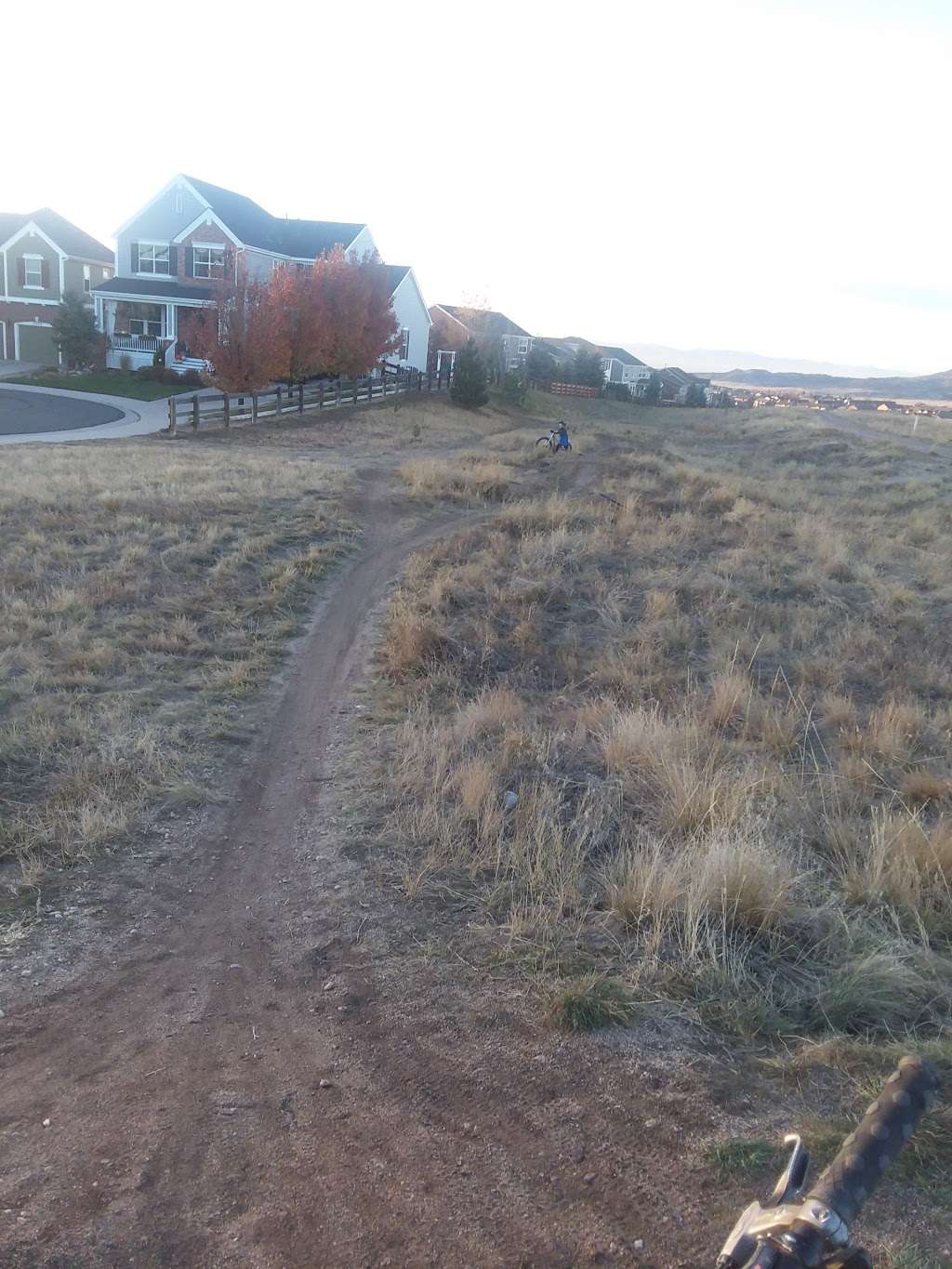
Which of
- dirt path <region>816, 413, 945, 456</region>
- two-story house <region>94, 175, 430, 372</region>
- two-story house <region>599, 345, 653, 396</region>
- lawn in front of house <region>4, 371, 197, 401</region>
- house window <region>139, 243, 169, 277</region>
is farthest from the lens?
two-story house <region>599, 345, 653, 396</region>

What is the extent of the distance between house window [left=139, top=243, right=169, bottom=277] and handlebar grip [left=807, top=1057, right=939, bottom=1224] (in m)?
49.0

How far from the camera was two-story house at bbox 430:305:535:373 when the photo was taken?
6169 centimetres

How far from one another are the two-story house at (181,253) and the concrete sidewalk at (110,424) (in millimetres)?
4782

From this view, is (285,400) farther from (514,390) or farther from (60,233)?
(60,233)

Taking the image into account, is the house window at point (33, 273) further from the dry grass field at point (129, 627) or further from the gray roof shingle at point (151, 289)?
the dry grass field at point (129, 627)

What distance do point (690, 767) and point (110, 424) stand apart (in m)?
29.8

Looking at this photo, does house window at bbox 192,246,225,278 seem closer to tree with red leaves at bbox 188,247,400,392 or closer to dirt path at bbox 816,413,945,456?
tree with red leaves at bbox 188,247,400,392

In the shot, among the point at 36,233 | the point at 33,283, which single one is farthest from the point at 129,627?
the point at 36,233

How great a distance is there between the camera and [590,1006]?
3.94 meters

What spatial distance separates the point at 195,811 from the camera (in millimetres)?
6129

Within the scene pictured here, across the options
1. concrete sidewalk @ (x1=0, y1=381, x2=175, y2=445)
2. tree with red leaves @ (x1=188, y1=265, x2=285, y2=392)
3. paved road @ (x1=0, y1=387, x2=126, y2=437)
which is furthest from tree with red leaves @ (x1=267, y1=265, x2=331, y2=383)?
paved road @ (x1=0, y1=387, x2=126, y2=437)

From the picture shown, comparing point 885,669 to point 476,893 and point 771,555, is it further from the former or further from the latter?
point 476,893

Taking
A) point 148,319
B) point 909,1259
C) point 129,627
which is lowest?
point 129,627

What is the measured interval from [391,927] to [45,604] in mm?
6928
